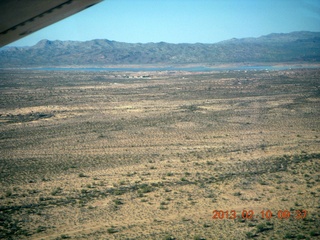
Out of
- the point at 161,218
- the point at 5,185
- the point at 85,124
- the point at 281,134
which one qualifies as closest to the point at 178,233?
the point at 161,218
